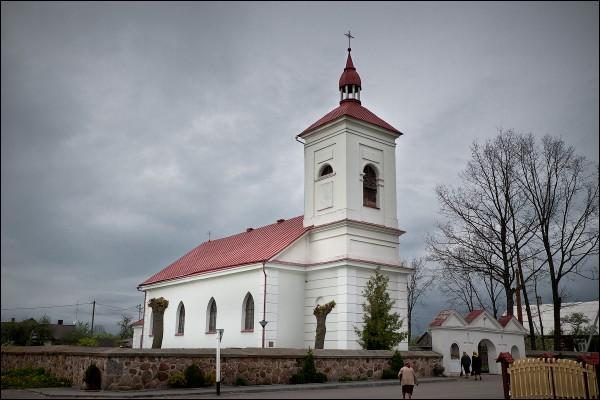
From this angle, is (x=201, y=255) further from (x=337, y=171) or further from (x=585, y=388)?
(x=585, y=388)

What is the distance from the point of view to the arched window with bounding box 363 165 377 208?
3222cm

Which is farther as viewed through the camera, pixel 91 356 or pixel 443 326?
pixel 443 326

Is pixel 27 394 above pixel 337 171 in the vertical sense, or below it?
below

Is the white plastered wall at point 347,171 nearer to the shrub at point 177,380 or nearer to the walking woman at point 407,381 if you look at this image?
the shrub at point 177,380

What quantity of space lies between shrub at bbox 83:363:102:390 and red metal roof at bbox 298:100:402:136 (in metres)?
17.9

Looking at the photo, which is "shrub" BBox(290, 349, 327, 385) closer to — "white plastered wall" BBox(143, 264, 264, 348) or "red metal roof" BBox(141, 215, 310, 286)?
"white plastered wall" BBox(143, 264, 264, 348)

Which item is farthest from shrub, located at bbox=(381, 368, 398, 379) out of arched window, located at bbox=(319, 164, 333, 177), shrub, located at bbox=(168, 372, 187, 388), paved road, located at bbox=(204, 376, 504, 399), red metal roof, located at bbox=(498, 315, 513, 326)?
arched window, located at bbox=(319, 164, 333, 177)

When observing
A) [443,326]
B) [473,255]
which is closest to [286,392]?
[443,326]

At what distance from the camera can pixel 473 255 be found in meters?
34.4

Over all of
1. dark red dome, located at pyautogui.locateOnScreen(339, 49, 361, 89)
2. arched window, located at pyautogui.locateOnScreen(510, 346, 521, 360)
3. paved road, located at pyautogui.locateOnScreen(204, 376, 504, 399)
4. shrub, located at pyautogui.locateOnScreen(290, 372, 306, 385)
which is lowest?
paved road, located at pyautogui.locateOnScreen(204, 376, 504, 399)

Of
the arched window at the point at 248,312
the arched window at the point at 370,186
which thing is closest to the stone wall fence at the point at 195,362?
the arched window at the point at 248,312

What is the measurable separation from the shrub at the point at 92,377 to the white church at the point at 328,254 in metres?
10.0

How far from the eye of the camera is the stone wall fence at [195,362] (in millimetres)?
18906

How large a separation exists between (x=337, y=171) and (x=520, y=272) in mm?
12637
